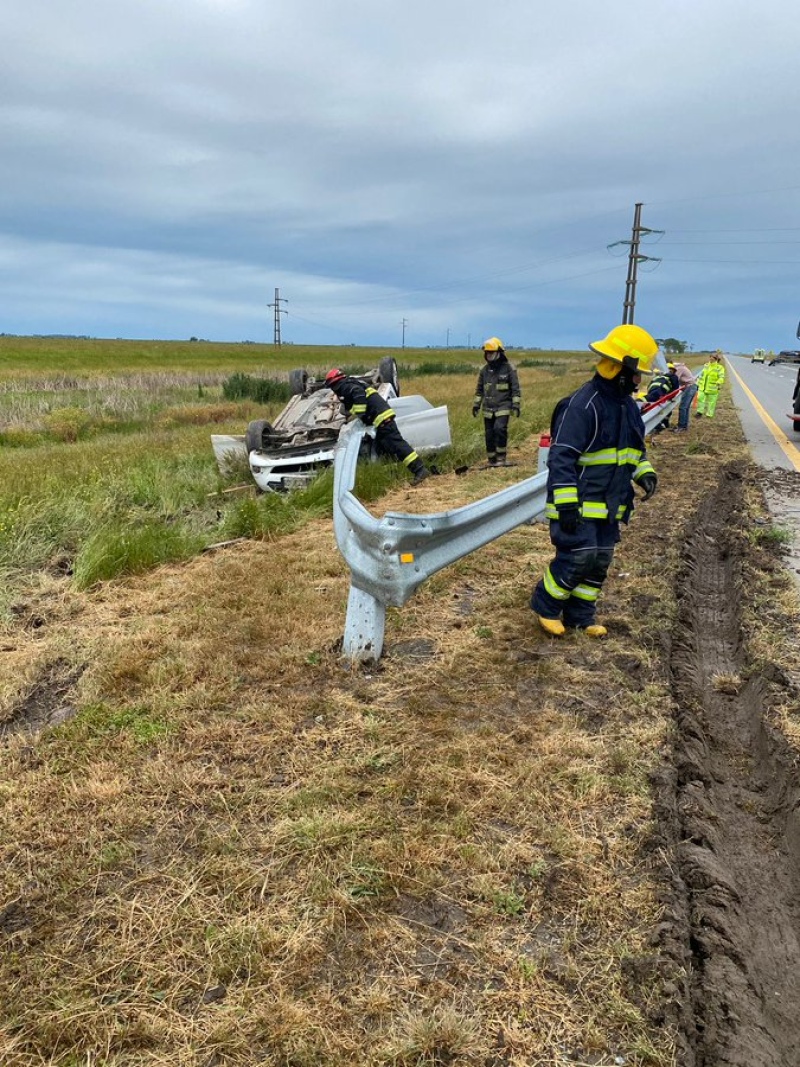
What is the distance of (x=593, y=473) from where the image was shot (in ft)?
12.6

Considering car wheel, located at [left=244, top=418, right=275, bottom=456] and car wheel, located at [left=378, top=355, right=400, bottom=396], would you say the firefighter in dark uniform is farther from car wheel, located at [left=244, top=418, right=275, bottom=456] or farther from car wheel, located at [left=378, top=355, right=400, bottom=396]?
car wheel, located at [left=244, top=418, right=275, bottom=456]

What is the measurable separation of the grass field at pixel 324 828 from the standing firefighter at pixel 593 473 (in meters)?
0.31

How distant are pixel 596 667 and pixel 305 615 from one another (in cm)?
185

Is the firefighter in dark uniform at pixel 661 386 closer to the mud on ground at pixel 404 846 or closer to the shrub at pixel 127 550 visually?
the mud on ground at pixel 404 846

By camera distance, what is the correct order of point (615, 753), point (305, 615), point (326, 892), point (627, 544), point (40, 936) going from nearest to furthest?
1. point (40, 936)
2. point (326, 892)
3. point (615, 753)
4. point (305, 615)
5. point (627, 544)

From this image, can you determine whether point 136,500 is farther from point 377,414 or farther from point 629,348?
point 629,348

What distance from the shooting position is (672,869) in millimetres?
2240

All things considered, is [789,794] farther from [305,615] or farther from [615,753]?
[305,615]

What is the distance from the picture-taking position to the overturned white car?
27.3ft

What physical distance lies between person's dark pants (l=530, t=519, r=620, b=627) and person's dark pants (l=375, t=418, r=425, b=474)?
4.64m

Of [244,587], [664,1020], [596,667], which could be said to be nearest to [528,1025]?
[664,1020]

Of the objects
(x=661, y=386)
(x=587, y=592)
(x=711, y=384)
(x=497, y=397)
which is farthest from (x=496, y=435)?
(x=711, y=384)

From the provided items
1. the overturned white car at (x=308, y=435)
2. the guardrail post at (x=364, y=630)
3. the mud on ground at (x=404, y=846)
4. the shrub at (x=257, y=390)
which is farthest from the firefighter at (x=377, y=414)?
the shrub at (x=257, y=390)

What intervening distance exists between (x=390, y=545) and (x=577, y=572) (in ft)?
4.11
